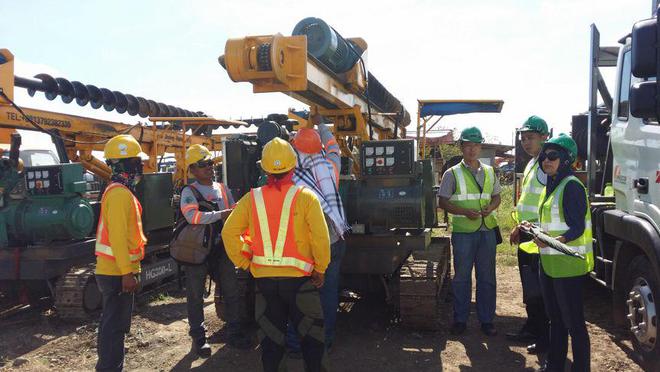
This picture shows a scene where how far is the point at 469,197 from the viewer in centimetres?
527

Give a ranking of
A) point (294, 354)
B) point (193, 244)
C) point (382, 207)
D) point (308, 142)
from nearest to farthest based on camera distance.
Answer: point (308, 142)
point (294, 354)
point (193, 244)
point (382, 207)

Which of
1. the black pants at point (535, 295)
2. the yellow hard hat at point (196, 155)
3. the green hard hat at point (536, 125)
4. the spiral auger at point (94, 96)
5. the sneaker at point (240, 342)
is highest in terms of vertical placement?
the spiral auger at point (94, 96)

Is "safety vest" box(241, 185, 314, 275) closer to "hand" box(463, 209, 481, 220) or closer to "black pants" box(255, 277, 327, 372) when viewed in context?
"black pants" box(255, 277, 327, 372)

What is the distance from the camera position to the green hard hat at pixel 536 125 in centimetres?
487

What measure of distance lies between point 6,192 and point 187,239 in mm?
3540

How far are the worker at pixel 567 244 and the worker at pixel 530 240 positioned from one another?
0.64 m

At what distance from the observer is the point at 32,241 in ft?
21.7

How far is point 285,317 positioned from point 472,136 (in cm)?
288

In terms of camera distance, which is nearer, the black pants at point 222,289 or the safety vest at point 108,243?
the safety vest at point 108,243

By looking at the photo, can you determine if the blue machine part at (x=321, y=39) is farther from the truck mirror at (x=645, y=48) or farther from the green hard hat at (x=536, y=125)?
the truck mirror at (x=645, y=48)

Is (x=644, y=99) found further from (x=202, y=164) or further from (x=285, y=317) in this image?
(x=202, y=164)

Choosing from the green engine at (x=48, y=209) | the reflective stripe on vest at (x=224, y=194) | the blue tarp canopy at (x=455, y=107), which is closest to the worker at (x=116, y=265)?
the reflective stripe on vest at (x=224, y=194)

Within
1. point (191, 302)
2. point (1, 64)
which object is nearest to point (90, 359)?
point (191, 302)

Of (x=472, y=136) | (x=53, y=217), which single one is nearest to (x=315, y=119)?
(x=472, y=136)
